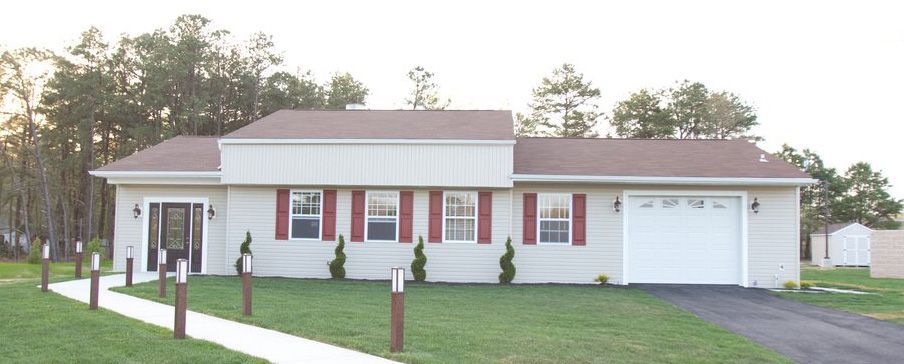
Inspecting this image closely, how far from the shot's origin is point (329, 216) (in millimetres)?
17953

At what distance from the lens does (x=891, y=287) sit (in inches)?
722

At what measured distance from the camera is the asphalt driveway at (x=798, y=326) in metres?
8.81

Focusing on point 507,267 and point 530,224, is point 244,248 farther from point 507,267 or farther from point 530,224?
point 530,224

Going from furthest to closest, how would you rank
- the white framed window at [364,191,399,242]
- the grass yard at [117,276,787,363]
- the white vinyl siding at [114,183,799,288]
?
the white framed window at [364,191,399,242] < the white vinyl siding at [114,183,799,288] < the grass yard at [117,276,787,363]

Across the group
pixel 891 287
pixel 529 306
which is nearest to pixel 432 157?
pixel 529 306

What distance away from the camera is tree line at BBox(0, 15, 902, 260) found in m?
37.0

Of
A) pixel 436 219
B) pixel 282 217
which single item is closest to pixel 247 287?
pixel 436 219

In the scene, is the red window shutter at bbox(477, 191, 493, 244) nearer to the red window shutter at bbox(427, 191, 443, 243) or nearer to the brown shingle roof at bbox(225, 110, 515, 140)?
the red window shutter at bbox(427, 191, 443, 243)

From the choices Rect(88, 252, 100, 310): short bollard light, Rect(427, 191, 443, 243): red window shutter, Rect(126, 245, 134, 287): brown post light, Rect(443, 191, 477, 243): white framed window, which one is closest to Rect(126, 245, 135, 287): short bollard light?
Rect(126, 245, 134, 287): brown post light

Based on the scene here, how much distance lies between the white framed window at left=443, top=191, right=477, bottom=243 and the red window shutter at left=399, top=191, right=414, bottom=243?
0.79m

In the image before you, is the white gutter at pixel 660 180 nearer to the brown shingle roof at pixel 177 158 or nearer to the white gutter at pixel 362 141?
the white gutter at pixel 362 141

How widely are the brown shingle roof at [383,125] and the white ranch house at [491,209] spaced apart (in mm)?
129

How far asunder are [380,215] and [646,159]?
6.72 meters

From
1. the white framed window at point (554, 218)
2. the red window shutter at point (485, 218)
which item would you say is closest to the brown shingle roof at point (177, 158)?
the red window shutter at point (485, 218)
